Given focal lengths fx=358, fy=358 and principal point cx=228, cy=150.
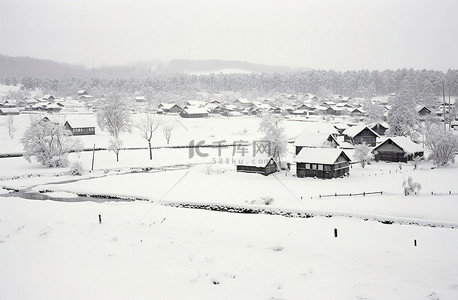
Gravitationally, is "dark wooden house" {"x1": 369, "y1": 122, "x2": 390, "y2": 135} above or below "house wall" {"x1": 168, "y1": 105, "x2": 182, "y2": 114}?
below

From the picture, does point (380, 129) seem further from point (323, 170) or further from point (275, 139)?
point (323, 170)

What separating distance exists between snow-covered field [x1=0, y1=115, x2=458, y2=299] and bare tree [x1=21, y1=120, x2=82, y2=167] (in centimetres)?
1087

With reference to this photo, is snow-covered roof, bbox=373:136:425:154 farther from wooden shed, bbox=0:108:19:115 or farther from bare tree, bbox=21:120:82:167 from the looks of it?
wooden shed, bbox=0:108:19:115

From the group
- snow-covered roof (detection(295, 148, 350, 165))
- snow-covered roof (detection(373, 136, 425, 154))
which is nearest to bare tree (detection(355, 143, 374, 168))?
snow-covered roof (detection(373, 136, 425, 154))

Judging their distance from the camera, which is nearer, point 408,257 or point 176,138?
point 408,257

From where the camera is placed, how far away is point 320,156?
4838 cm

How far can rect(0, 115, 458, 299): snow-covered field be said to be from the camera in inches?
525

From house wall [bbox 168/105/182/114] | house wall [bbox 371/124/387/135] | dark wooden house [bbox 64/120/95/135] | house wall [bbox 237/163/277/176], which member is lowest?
house wall [bbox 237/163/277/176]

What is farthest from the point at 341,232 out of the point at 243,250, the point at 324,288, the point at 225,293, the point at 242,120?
the point at 242,120

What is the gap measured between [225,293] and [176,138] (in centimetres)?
7728

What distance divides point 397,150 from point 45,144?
56.3m

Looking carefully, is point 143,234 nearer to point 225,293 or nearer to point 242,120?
point 225,293

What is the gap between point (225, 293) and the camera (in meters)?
12.9

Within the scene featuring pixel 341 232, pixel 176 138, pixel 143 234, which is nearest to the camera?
pixel 143 234
